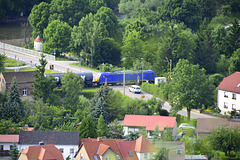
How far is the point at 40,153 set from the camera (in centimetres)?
7400

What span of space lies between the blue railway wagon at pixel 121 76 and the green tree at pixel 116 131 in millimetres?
21862

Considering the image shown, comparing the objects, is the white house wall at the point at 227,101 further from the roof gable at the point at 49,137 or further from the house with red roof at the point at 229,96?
the roof gable at the point at 49,137

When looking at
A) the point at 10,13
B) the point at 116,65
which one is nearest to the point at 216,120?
the point at 116,65

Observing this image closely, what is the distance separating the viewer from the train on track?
112 meters

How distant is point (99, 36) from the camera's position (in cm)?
13000

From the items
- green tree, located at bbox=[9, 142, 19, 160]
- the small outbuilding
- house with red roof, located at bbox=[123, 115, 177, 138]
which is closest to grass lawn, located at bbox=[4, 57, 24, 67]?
the small outbuilding

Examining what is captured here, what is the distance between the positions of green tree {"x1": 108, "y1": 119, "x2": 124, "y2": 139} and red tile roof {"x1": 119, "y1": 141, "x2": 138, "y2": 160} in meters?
10.6

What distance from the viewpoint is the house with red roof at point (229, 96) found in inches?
4077

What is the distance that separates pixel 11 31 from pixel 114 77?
57.2 m

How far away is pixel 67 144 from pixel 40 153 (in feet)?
27.4

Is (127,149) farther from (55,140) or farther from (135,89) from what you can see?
(135,89)

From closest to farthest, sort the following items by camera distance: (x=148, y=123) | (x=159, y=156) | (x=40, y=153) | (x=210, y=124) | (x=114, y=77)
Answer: (x=159, y=156), (x=40, y=153), (x=210, y=124), (x=148, y=123), (x=114, y=77)

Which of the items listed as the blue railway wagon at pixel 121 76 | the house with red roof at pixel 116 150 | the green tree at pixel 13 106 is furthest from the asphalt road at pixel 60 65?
the house with red roof at pixel 116 150

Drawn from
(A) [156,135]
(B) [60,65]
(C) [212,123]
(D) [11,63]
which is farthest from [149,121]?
(D) [11,63]
